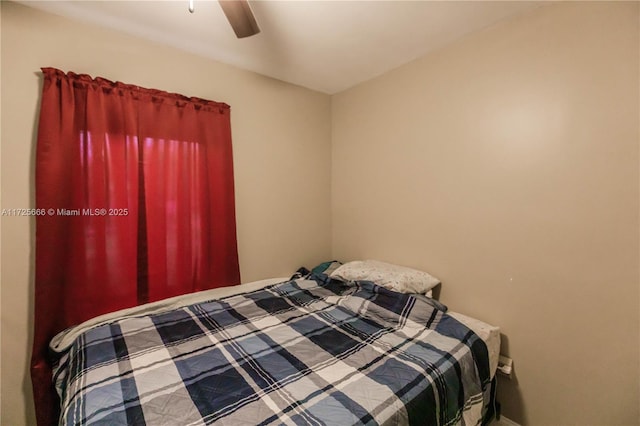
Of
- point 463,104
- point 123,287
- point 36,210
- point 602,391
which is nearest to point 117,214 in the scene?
point 36,210

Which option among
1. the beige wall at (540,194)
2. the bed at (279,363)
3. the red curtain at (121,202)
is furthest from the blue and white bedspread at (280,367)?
the beige wall at (540,194)

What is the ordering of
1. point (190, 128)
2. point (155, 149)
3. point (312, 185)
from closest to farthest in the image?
1. point (155, 149)
2. point (190, 128)
3. point (312, 185)

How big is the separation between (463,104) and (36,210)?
8.68 ft

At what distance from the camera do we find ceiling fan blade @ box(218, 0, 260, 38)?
113 cm

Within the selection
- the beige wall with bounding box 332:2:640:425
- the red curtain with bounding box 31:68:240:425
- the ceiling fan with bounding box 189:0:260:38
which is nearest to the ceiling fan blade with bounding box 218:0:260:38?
the ceiling fan with bounding box 189:0:260:38

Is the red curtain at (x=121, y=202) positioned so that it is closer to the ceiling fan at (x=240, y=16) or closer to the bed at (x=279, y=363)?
the bed at (x=279, y=363)

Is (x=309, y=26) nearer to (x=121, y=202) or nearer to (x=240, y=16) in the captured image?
(x=240, y=16)

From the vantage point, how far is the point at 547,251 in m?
1.49

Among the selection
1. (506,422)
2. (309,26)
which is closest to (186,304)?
(309,26)

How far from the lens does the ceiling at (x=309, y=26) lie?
1.48 meters

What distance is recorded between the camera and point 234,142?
219 cm

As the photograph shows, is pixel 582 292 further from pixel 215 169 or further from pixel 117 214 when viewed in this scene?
pixel 117 214

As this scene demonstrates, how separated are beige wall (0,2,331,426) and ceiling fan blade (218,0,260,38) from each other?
2.99 ft

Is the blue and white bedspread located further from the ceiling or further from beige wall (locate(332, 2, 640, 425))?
the ceiling
